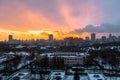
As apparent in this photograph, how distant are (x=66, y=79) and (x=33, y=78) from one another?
177cm

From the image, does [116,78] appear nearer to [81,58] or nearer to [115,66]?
[115,66]

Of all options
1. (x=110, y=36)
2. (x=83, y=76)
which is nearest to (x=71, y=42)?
(x=110, y=36)

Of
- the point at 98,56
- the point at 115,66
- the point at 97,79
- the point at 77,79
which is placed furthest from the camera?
the point at 98,56

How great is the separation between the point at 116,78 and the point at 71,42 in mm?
45183

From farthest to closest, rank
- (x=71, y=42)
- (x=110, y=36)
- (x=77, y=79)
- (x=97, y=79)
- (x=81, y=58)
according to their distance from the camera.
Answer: (x=110, y=36) < (x=71, y=42) < (x=81, y=58) < (x=77, y=79) < (x=97, y=79)

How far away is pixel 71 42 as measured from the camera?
5894cm

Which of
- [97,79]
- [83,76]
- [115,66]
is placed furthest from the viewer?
[115,66]

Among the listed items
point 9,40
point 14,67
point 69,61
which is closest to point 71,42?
point 9,40

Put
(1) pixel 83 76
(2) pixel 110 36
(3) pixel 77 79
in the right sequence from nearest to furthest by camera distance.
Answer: (3) pixel 77 79, (1) pixel 83 76, (2) pixel 110 36

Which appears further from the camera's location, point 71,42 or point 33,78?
point 71,42

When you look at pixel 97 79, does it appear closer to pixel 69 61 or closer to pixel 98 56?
pixel 69 61

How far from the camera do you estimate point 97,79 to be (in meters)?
12.3

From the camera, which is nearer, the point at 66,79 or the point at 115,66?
the point at 66,79

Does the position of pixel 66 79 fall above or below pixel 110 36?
below
